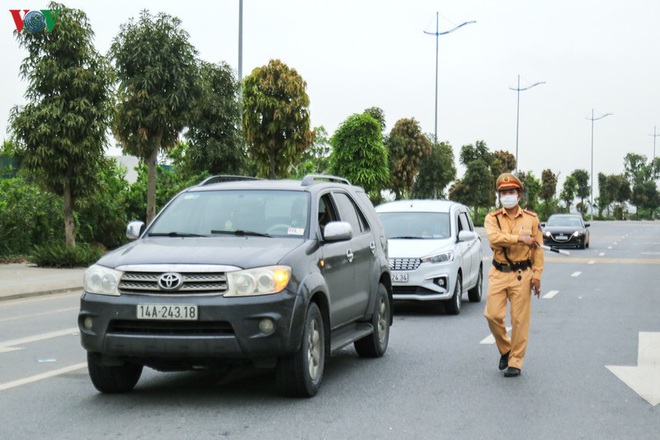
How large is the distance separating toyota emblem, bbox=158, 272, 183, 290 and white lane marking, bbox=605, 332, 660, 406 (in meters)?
3.60

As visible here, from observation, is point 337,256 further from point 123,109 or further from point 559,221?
point 559,221

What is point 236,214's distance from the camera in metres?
8.59

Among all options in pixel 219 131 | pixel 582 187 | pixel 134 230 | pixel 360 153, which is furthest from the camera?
pixel 582 187

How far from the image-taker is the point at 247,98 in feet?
116

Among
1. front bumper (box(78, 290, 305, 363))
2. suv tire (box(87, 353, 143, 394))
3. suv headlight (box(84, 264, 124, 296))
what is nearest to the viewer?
front bumper (box(78, 290, 305, 363))

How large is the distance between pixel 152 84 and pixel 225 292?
20.3m

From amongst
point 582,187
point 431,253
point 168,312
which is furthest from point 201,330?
point 582,187

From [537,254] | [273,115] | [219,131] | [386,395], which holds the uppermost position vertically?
[273,115]

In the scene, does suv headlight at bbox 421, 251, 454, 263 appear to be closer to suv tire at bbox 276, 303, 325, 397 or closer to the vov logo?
suv tire at bbox 276, 303, 325, 397

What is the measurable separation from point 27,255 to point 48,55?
18.1 feet

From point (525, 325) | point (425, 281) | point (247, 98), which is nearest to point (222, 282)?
point (525, 325)

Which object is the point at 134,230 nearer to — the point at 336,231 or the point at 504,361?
the point at 336,231

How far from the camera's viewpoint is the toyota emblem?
7223 mm

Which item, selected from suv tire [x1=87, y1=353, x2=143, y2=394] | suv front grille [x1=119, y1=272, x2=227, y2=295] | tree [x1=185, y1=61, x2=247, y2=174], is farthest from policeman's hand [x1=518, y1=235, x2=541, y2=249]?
tree [x1=185, y1=61, x2=247, y2=174]
